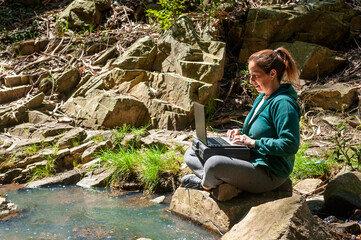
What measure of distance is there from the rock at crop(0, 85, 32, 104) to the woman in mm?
5135

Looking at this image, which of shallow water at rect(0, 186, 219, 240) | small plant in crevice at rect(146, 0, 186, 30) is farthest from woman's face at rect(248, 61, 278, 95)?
small plant in crevice at rect(146, 0, 186, 30)

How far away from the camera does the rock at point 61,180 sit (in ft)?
14.7

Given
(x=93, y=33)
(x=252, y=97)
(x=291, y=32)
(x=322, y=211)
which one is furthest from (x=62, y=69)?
(x=322, y=211)

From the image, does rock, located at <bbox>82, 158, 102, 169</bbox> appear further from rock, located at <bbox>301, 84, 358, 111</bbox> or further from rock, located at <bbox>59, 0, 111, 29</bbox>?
rock, located at <bbox>59, 0, 111, 29</bbox>

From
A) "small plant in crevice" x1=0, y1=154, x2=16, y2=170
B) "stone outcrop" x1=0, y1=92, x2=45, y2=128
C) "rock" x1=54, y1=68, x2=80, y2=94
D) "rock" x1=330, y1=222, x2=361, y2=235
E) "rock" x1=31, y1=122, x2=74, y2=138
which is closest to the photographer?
"rock" x1=330, y1=222, x2=361, y2=235

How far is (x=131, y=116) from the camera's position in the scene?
5.89 meters

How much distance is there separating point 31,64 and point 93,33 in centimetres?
160

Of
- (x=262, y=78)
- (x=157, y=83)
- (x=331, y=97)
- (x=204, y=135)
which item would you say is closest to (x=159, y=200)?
(x=204, y=135)

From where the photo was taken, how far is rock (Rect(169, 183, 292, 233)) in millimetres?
2824

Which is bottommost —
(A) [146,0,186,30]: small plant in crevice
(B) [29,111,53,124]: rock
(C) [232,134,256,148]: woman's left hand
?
(B) [29,111,53,124]: rock

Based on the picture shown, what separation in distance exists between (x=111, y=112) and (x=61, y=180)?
5.09ft

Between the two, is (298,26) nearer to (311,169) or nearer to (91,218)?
(311,169)

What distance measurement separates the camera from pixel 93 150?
5.01 metres

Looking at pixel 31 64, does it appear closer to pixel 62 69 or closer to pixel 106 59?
pixel 62 69
